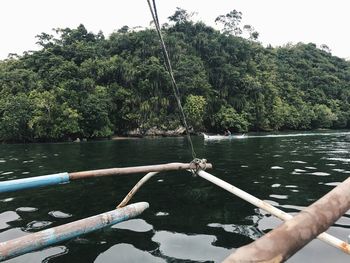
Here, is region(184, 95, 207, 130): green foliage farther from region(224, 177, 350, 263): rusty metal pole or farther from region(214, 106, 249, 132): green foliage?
region(224, 177, 350, 263): rusty metal pole

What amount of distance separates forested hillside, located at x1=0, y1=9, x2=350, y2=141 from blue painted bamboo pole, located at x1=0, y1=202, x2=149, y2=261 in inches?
1629

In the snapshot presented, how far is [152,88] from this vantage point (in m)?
51.9

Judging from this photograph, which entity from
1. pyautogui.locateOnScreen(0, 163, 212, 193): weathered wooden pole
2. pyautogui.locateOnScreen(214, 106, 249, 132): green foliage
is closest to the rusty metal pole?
pyautogui.locateOnScreen(0, 163, 212, 193): weathered wooden pole

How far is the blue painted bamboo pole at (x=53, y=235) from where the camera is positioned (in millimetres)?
2571

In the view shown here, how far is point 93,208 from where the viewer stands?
6.40m

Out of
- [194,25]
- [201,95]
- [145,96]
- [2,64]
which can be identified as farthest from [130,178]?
[194,25]

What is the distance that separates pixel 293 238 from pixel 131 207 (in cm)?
292

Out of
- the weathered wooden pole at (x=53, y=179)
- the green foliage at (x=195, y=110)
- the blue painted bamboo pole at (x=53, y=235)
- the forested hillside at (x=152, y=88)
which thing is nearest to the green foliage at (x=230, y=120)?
the forested hillside at (x=152, y=88)

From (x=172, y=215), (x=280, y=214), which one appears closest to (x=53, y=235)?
(x=280, y=214)

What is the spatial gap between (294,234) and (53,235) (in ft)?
7.90

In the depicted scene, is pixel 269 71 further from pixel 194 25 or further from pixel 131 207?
pixel 131 207

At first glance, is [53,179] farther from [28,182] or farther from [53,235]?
[53,235]

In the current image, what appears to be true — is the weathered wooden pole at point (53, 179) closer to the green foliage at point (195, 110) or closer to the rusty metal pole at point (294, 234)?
the rusty metal pole at point (294, 234)

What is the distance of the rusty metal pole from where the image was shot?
3.02 ft
